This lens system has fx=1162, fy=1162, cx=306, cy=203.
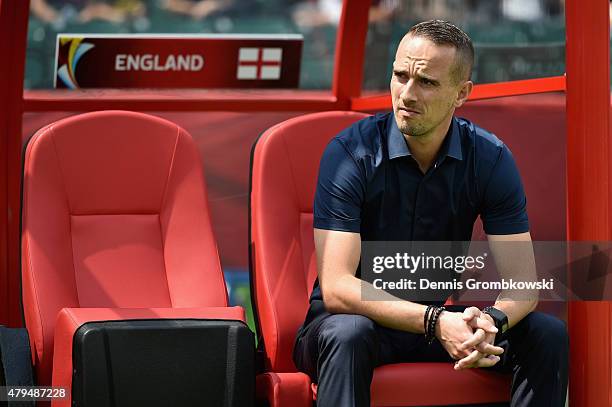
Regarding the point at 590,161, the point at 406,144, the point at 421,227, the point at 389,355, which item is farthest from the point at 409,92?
the point at 389,355

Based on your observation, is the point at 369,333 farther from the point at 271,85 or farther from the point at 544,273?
the point at 271,85

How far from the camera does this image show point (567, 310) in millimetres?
3348

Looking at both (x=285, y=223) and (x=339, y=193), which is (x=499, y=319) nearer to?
(x=339, y=193)

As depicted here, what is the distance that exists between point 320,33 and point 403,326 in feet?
8.16

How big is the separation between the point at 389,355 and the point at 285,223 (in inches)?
23.9

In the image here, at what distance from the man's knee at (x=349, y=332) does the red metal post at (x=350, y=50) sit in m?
1.53

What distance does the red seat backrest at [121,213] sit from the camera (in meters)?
3.54

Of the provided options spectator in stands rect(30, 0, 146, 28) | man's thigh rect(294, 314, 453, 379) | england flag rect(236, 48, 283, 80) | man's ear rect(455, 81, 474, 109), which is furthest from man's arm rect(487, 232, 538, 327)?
spectator in stands rect(30, 0, 146, 28)

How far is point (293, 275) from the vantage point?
11.8ft

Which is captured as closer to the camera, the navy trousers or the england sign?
the navy trousers

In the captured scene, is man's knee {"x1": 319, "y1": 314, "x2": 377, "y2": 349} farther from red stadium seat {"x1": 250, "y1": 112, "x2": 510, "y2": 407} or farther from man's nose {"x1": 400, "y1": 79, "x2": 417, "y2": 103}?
man's nose {"x1": 400, "y1": 79, "x2": 417, "y2": 103}

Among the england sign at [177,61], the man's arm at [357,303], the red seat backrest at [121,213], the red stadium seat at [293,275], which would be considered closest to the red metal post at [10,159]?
the red seat backrest at [121,213]

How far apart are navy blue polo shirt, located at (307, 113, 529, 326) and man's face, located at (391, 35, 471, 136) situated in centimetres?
10

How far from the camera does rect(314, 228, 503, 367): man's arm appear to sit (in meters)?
3.13
